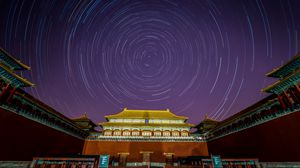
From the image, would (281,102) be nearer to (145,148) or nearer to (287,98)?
(287,98)

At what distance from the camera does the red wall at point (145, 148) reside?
18.1 metres

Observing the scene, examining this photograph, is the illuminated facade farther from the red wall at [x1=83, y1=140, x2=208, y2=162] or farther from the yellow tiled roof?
the red wall at [x1=83, y1=140, x2=208, y2=162]

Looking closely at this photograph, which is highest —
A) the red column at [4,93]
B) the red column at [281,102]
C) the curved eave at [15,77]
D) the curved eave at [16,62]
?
the curved eave at [16,62]

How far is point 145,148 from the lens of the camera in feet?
60.8

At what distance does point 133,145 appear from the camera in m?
18.7

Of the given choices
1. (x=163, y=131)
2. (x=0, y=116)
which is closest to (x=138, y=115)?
(x=163, y=131)

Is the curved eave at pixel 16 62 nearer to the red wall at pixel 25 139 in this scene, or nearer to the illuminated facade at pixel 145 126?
the red wall at pixel 25 139

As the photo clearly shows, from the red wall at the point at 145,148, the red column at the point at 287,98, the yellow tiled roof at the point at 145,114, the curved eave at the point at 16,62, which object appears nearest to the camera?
the red column at the point at 287,98

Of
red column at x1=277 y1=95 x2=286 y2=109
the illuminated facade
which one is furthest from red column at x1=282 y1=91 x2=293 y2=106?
the illuminated facade

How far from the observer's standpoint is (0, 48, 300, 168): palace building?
8133 millimetres

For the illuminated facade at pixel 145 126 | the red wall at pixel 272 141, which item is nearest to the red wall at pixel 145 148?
the illuminated facade at pixel 145 126

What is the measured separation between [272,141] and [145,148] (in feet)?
45.7

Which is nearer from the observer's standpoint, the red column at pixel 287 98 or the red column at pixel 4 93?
the red column at pixel 287 98

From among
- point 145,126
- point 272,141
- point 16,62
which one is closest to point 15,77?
point 16,62
